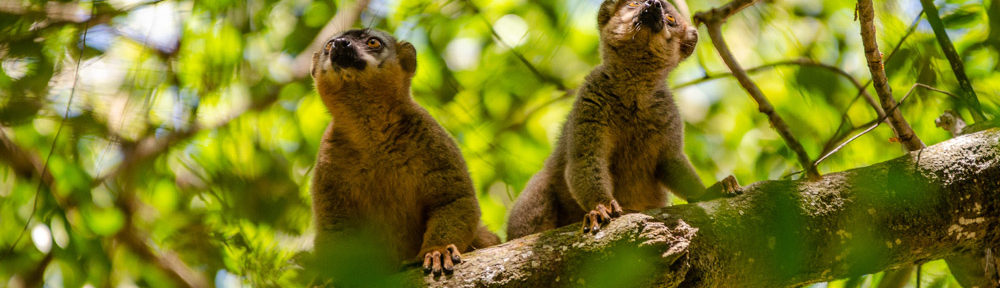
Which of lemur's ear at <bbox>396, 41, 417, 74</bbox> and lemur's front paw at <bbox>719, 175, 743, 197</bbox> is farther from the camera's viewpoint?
lemur's ear at <bbox>396, 41, 417, 74</bbox>

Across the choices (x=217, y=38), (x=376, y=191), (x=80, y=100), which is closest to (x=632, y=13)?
(x=376, y=191)

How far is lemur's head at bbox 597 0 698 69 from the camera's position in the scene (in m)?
5.41

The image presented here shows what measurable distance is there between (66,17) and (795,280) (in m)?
3.18

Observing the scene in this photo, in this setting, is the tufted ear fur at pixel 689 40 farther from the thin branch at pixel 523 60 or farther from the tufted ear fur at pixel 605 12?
the thin branch at pixel 523 60

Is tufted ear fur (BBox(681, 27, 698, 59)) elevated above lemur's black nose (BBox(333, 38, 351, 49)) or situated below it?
above

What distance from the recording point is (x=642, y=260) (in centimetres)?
351

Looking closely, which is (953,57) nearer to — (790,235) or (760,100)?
(760,100)

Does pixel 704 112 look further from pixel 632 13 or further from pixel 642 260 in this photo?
pixel 642 260

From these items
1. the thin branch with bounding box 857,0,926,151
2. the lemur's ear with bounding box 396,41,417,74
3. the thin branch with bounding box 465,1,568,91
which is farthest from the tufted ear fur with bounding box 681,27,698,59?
the lemur's ear with bounding box 396,41,417,74

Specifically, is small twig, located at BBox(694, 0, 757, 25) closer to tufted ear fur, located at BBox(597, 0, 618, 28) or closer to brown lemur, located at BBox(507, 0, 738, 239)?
brown lemur, located at BBox(507, 0, 738, 239)

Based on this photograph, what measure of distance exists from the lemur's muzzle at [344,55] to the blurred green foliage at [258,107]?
23 cm

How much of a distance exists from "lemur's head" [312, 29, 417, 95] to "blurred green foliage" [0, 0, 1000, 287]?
0.61ft

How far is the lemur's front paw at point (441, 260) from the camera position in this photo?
3.96 metres

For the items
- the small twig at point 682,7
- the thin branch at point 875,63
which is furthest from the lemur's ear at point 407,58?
the thin branch at point 875,63
